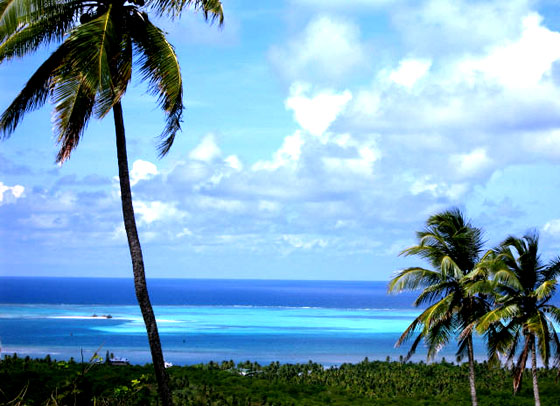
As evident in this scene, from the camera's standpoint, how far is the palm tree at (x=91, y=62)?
50.4ft

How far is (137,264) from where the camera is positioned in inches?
650

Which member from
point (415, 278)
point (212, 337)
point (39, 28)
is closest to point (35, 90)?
point (39, 28)

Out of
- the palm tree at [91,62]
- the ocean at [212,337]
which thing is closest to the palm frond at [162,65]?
the palm tree at [91,62]

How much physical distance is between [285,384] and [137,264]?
774 inches

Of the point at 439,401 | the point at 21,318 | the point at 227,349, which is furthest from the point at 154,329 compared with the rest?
the point at 21,318

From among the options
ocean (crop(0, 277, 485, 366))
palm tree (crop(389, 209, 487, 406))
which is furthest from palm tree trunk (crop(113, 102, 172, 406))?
ocean (crop(0, 277, 485, 366))

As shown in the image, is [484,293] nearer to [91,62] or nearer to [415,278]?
[415,278]

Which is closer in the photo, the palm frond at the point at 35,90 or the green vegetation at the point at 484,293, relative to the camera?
the palm frond at the point at 35,90

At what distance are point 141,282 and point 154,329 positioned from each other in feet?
3.92

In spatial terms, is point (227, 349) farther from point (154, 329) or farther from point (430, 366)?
point (154, 329)

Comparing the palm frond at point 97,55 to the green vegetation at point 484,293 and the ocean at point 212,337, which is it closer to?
the green vegetation at point 484,293

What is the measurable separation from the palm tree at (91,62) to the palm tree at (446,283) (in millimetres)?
11877

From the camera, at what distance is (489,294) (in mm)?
25625

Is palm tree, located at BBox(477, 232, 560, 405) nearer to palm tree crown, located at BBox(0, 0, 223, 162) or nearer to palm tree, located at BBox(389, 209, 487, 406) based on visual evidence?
palm tree, located at BBox(389, 209, 487, 406)
